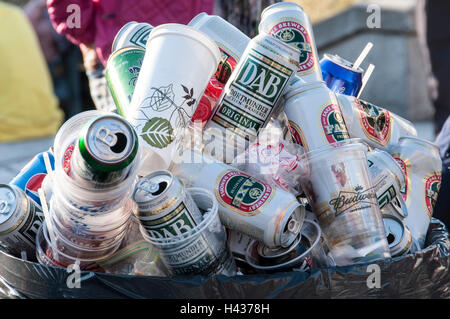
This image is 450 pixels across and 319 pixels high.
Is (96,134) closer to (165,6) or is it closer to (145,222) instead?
(145,222)

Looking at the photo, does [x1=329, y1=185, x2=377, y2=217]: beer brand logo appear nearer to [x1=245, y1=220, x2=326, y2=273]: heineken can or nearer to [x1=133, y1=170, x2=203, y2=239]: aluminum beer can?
[x1=245, y1=220, x2=326, y2=273]: heineken can

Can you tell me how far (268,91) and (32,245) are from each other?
75cm

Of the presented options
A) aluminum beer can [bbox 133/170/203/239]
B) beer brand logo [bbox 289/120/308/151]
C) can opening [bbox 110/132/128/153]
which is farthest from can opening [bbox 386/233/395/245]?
can opening [bbox 110/132/128/153]

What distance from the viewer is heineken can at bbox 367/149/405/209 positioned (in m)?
1.64

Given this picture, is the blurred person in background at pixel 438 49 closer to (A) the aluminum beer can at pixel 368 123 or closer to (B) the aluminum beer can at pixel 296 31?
(A) the aluminum beer can at pixel 368 123

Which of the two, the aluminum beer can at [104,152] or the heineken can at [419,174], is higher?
the aluminum beer can at [104,152]

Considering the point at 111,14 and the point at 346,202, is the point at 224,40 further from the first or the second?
the point at 111,14

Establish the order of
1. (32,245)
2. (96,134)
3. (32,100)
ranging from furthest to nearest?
(32,100), (32,245), (96,134)

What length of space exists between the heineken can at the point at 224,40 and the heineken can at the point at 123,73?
21 cm

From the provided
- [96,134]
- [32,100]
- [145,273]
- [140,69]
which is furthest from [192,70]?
[32,100]

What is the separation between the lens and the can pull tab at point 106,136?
124 centimetres

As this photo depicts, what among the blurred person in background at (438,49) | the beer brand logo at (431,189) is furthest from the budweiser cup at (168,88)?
the blurred person in background at (438,49)

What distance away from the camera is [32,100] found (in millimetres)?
4527

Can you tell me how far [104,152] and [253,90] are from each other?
0.51m
